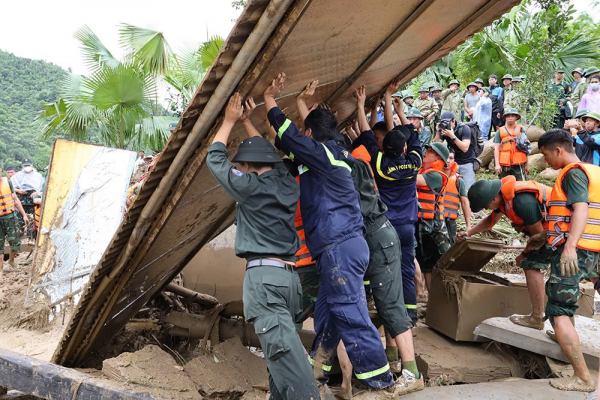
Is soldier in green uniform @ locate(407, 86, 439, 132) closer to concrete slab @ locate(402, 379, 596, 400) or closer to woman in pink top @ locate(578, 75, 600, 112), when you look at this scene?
woman in pink top @ locate(578, 75, 600, 112)

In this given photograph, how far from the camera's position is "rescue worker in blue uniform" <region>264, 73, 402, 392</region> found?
3133 mm

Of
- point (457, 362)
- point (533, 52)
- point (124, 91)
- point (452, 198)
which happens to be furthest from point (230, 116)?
point (533, 52)

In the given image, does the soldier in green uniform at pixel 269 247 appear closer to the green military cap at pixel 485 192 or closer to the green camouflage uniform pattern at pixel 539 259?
the green military cap at pixel 485 192

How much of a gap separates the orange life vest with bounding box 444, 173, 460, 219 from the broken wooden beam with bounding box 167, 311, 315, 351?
9.05 feet

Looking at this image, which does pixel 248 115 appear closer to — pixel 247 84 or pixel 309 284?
pixel 247 84

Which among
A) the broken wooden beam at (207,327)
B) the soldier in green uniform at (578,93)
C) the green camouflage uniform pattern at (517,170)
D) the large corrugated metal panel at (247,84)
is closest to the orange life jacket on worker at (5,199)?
the large corrugated metal panel at (247,84)

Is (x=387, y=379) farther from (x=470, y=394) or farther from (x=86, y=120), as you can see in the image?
(x=86, y=120)

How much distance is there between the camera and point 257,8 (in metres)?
2.64

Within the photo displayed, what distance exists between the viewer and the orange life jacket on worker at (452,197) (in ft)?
20.4

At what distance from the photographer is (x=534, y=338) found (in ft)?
13.4

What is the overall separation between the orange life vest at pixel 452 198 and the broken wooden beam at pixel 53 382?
4275 mm

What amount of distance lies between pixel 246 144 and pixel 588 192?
98.7 inches

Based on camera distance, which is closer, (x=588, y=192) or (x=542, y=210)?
(x=588, y=192)

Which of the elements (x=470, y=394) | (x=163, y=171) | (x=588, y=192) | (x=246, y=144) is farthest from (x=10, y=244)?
(x=588, y=192)
